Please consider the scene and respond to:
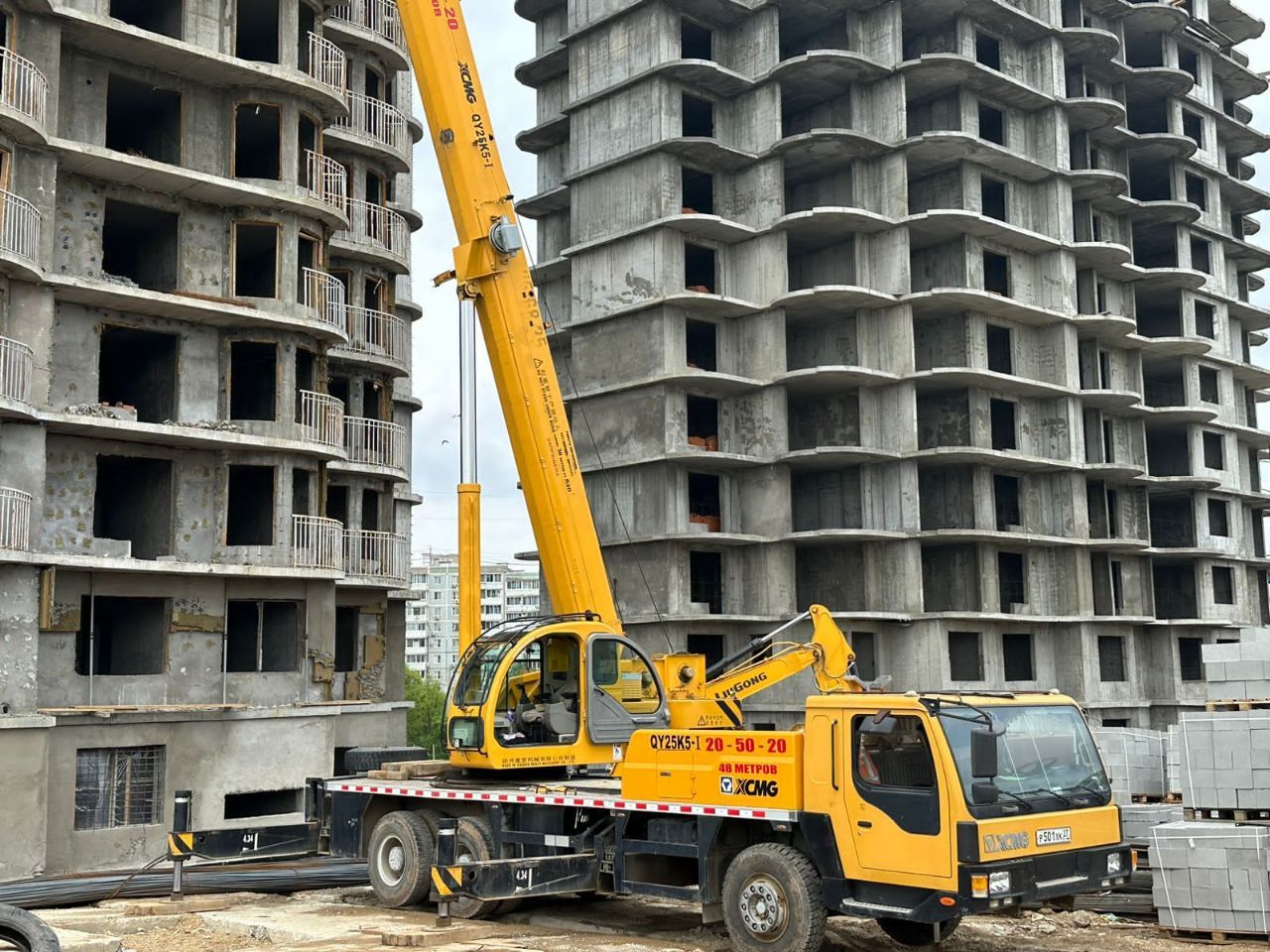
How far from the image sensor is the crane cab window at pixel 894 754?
12.7m

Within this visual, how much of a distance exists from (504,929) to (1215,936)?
8247 millimetres

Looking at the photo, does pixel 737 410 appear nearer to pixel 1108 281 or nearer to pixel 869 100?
pixel 869 100

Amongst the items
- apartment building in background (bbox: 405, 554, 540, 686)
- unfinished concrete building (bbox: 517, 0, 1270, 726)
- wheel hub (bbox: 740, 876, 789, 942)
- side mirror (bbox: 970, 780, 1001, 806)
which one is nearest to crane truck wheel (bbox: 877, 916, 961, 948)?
wheel hub (bbox: 740, 876, 789, 942)

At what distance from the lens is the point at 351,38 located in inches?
1427

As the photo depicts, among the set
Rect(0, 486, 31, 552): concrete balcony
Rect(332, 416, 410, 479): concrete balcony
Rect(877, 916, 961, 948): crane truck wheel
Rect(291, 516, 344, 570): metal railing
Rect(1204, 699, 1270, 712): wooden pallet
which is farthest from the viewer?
Rect(332, 416, 410, 479): concrete balcony

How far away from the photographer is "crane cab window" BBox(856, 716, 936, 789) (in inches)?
500

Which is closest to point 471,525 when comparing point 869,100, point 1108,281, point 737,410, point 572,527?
point 572,527

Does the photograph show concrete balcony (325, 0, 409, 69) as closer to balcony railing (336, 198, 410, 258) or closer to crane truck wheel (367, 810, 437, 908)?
balcony railing (336, 198, 410, 258)

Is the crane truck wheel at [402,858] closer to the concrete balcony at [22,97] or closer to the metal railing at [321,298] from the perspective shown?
the metal railing at [321,298]

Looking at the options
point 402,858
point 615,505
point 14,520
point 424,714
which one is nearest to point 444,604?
point 424,714

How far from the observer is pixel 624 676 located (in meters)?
17.8

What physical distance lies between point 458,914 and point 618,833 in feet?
9.01

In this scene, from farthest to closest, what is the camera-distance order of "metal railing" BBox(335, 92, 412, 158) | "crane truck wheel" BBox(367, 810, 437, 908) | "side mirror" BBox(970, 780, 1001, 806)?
"metal railing" BBox(335, 92, 412, 158) → "crane truck wheel" BBox(367, 810, 437, 908) → "side mirror" BBox(970, 780, 1001, 806)

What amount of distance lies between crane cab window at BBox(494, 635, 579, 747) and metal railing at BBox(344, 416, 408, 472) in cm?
1849
